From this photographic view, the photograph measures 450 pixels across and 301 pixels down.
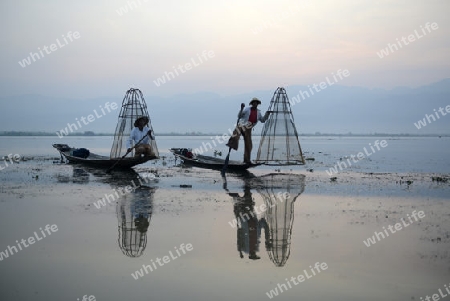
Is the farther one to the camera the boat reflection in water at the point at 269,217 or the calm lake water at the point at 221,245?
the boat reflection in water at the point at 269,217

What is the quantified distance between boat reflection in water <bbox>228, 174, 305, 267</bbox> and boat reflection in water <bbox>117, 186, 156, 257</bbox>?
5.28 ft

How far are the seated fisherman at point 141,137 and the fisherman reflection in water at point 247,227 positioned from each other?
6943 mm

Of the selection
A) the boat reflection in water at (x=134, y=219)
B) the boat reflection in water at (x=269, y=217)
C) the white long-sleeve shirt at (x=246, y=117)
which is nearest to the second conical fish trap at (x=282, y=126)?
the white long-sleeve shirt at (x=246, y=117)

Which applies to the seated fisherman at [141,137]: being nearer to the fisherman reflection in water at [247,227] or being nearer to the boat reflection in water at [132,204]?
the boat reflection in water at [132,204]

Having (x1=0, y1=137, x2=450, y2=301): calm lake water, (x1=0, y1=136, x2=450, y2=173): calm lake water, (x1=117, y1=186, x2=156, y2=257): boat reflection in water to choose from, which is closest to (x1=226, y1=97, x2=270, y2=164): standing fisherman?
(x1=0, y1=136, x2=450, y2=173): calm lake water

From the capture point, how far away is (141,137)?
1827 cm

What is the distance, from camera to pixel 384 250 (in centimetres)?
705

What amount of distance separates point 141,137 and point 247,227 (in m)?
10.7

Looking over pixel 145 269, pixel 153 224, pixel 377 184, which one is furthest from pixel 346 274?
pixel 377 184

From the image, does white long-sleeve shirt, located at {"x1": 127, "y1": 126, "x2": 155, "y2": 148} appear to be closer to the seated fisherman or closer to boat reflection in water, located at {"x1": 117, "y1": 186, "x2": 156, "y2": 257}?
the seated fisherman

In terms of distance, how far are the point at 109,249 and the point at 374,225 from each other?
4938mm

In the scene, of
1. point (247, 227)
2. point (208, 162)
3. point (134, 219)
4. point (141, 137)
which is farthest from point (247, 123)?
point (247, 227)

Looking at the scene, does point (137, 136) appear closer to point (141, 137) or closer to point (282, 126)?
point (141, 137)

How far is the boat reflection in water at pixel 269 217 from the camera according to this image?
6.97 meters
